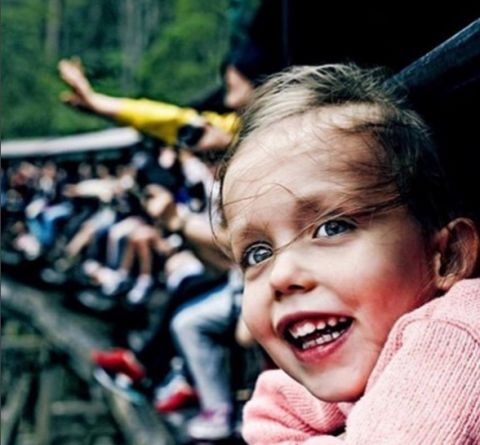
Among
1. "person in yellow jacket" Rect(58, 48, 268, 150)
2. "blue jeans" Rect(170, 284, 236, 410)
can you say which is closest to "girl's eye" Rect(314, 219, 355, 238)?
"person in yellow jacket" Rect(58, 48, 268, 150)

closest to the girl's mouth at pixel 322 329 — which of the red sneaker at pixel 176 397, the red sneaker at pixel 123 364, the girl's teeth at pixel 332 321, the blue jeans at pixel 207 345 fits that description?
the girl's teeth at pixel 332 321

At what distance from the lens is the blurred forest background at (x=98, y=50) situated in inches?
384

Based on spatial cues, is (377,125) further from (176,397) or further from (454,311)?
(176,397)

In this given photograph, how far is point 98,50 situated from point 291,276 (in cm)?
1205

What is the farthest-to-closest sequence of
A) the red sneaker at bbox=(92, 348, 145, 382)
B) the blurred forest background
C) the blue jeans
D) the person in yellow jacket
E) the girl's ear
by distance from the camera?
Result: the blurred forest background < the red sneaker at bbox=(92, 348, 145, 382) < the blue jeans < the person in yellow jacket < the girl's ear

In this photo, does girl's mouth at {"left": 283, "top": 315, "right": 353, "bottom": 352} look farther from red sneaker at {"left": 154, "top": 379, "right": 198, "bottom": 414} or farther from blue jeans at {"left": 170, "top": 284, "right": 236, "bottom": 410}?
red sneaker at {"left": 154, "top": 379, "right": 198, "bottom": 414}

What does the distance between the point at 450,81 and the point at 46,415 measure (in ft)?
26.5

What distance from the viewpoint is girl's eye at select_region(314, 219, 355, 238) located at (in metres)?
0.58

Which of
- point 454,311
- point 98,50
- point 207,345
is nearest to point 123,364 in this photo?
point 207,345

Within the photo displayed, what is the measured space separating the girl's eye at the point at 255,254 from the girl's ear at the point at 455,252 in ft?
0.31

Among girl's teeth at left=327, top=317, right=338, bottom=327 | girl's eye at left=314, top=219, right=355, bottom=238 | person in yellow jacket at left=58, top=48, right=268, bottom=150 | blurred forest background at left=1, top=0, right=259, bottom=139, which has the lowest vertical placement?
blurred forest background at left=1, top=0, right=259, bottom=139

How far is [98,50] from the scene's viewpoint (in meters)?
12.3

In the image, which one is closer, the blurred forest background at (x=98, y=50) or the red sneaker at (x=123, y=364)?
the red sneaker at (x=123, y=364)

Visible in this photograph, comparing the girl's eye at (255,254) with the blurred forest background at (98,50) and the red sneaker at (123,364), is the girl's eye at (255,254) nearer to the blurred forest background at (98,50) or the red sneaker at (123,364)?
the red sneaker at (123,364)
